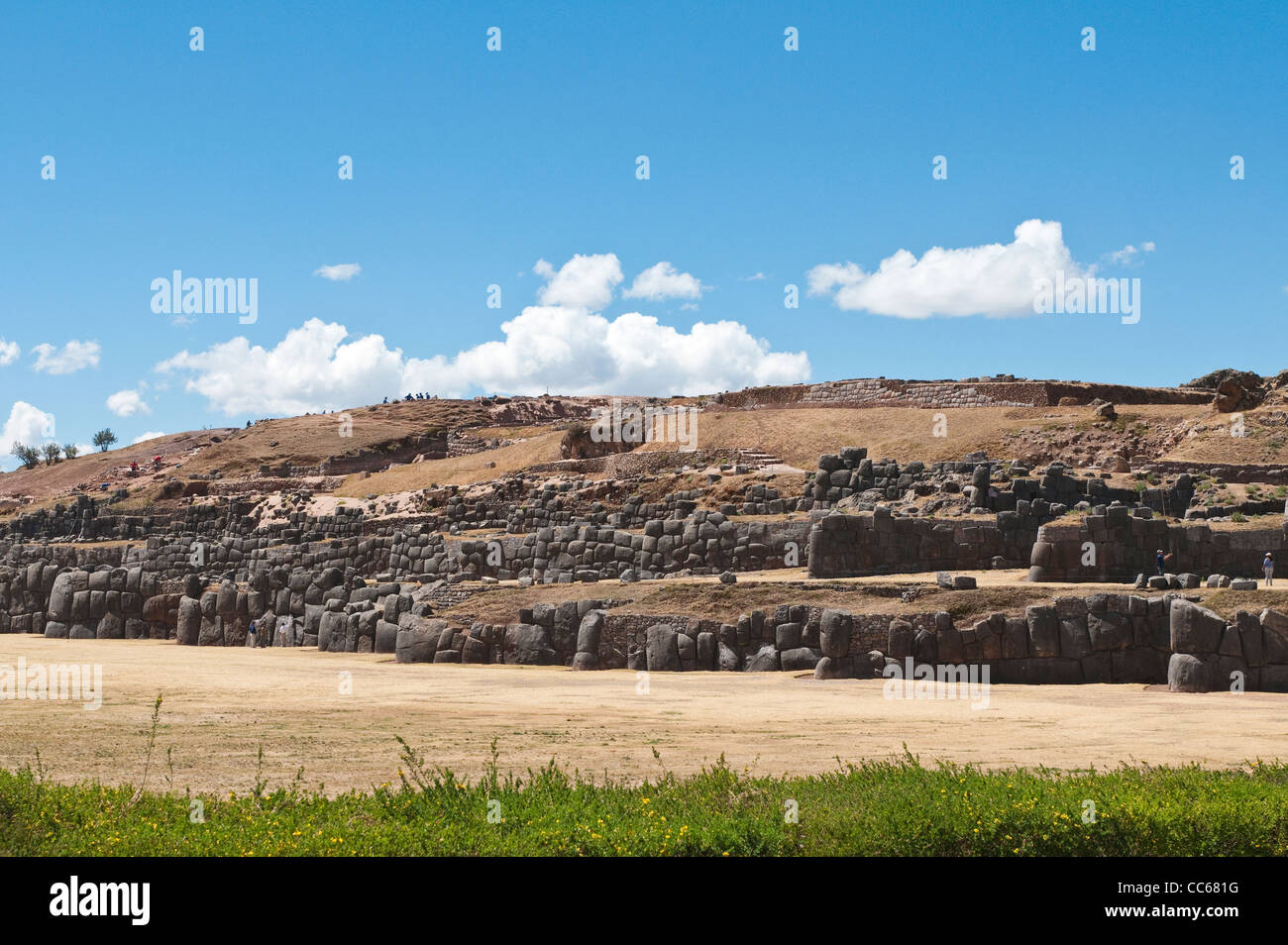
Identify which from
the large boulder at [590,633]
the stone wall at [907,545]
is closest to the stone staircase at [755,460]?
the stone wall at [907,545]

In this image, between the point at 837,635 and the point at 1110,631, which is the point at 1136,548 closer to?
the point at 1110,631

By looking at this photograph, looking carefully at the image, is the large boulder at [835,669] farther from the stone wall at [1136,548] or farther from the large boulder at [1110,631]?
the stone wall at [1136,548]

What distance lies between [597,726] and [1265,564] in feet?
49.1

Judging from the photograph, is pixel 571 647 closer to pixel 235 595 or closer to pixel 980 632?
pixel 980 632

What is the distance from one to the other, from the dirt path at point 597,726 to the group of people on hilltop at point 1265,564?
6382 mm

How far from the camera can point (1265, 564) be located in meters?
23.4

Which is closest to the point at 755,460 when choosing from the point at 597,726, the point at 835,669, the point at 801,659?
the point at 801,659

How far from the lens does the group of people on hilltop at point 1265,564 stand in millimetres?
23250

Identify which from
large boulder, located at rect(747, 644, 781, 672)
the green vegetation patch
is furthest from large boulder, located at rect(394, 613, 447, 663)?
the green vegetation patch

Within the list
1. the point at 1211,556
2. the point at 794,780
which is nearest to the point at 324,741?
the point at 794,780

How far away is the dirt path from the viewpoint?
12016mm
